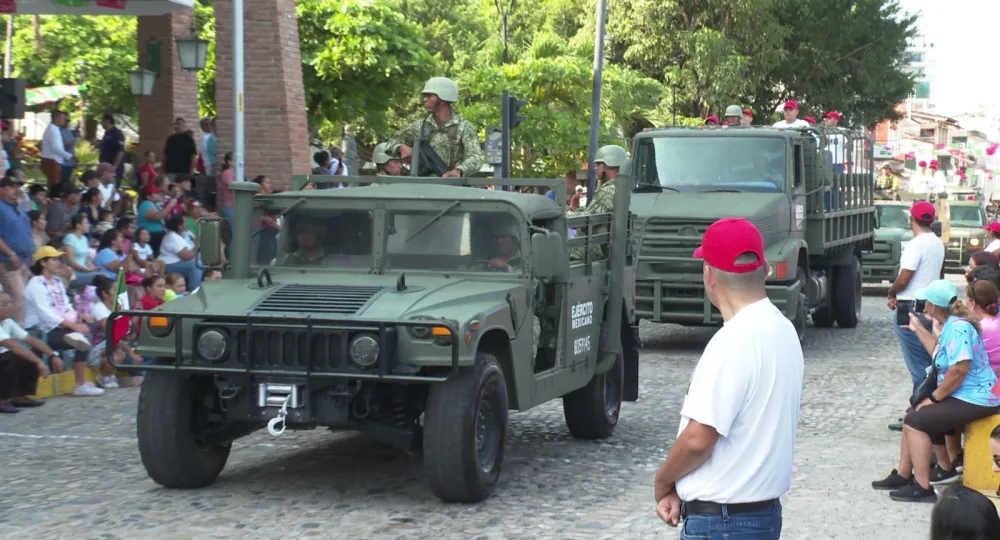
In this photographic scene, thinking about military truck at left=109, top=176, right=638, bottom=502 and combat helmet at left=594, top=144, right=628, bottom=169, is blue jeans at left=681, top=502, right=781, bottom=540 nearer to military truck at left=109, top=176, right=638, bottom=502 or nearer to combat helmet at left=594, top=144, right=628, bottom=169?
military truck at left=109, top=176, right=638, bottom=502

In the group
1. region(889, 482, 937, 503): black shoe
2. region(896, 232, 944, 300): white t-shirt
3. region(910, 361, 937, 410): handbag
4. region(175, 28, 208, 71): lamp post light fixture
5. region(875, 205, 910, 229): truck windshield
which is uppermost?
region(175, 28, 208, 71): lamp post light fixture

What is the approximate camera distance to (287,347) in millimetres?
8250

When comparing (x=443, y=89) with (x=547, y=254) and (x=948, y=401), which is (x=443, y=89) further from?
(x=948, y=401)

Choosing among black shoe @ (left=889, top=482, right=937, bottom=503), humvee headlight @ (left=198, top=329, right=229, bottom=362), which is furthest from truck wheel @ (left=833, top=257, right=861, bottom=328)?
humvee headlight @ (left=198, top=329, right=229, bottom=362)

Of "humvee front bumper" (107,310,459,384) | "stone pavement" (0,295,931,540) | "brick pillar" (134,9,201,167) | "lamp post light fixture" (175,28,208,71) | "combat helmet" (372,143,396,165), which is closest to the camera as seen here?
"stone pavement" (0,295,931,540)

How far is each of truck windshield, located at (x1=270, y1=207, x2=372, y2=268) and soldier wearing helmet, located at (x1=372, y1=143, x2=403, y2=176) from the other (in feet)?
6.57

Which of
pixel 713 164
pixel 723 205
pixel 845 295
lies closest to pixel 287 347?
pixel 723 205

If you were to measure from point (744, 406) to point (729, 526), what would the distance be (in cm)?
35

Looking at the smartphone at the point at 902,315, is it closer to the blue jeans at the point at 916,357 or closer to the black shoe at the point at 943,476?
the blue jeans at the point at 916,357

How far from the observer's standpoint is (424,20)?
173 feet

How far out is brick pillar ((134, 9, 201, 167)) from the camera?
24625 mm

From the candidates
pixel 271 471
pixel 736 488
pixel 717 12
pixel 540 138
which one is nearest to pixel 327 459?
pixel 271 471

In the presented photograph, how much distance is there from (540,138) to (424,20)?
22.1 m

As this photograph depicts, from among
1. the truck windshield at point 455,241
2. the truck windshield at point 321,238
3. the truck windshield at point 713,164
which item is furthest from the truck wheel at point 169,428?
the truck windshield at point 713,164
